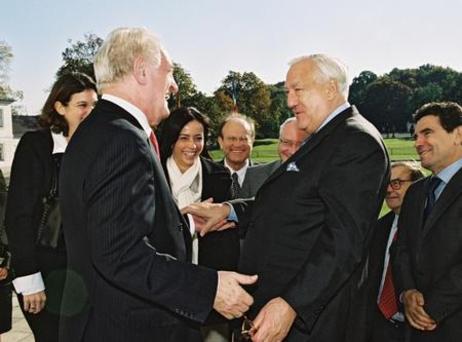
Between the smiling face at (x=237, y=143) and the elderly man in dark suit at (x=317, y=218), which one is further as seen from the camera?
the smiling face at (x=237, y=143)

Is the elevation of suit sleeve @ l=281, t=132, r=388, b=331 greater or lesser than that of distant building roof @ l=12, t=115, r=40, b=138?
greater

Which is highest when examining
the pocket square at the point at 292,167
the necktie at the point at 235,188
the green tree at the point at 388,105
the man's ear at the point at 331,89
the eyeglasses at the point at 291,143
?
the man's ear at the point at 331,89

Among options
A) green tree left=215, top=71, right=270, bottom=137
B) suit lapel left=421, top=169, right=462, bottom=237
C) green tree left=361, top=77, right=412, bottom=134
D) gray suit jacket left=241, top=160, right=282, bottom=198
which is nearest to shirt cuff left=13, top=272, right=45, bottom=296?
gray suit jacket left=241, top=160, right=282, bottom=198

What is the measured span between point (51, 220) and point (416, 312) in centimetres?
279

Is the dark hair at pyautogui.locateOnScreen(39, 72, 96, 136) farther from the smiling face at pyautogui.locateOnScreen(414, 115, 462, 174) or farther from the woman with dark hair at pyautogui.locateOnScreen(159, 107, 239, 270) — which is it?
the smiling face at pyautogui.locateOnScreen(414, 115, 462, 174)

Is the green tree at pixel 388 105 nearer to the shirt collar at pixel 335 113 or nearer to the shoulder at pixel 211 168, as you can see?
the shoulder at pixel 211 168

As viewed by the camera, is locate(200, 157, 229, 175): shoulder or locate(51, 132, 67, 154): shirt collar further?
locate(200, 157, 229, 175): shoulder

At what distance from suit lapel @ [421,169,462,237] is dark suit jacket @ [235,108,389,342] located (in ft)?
3.51

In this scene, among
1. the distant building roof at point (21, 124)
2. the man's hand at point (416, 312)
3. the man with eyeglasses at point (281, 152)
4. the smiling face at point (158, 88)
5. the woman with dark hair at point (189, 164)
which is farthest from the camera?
the distant building roof at point (21, 124)

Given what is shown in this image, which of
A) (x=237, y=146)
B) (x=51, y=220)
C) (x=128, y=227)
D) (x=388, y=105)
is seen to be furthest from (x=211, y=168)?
(x=388, y=105)

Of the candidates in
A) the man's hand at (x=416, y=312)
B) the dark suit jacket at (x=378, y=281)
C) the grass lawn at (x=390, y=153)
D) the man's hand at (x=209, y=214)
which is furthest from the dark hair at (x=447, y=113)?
the grass lawn at (x=390, y=153)

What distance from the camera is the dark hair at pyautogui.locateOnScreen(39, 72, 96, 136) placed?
3885 millimetres

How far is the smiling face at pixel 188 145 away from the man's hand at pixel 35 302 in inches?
66.2

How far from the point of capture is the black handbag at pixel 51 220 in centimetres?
350
